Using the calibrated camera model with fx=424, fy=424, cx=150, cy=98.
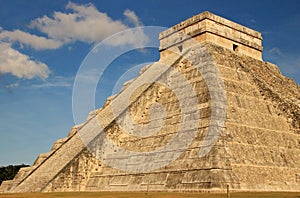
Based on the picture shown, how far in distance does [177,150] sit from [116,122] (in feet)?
15.5

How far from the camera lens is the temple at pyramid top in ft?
82.2

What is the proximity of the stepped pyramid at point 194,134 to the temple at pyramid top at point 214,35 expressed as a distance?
0.27 ft

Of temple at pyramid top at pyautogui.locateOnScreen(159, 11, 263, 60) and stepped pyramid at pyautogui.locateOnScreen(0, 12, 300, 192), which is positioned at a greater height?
temple at pyramid top at pyautogui.locateOnScreen(159, 11, 263, 60)

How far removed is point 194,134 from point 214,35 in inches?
353

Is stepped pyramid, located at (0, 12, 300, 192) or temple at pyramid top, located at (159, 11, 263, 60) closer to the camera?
stepped pyramid, located at (0, 12, 300, 192)

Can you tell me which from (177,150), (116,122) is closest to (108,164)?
(116,122)

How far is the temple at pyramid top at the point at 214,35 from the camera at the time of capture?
2506 centimetres

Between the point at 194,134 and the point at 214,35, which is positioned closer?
the point at 194,134

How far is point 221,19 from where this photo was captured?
25656 millimetres

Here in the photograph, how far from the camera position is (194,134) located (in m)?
18.0

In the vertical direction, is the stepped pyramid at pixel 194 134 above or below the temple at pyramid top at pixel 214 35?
below

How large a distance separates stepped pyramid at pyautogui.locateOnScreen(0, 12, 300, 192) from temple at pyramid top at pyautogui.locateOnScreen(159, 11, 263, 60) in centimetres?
8

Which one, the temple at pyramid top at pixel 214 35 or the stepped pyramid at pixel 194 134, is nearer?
the stepped pyramid at pixel 194 134

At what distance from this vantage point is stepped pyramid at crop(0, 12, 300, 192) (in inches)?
667
